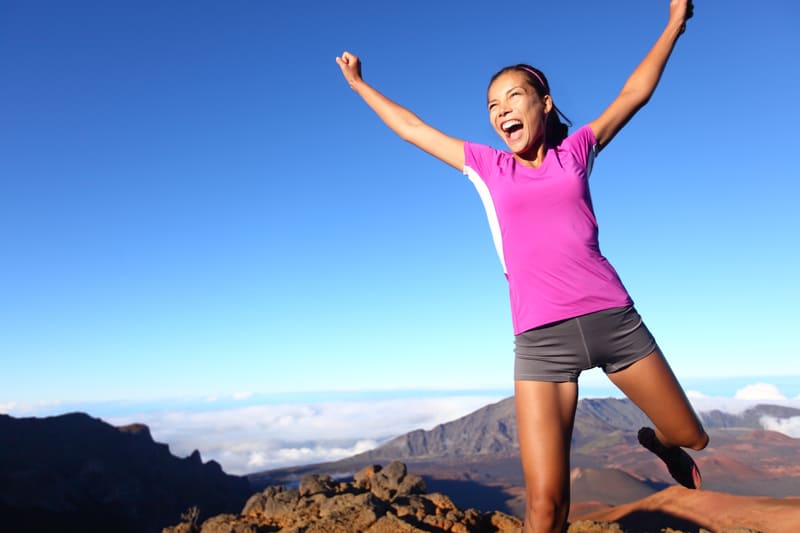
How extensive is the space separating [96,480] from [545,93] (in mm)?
66759

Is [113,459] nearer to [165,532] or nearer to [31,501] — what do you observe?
→ [31,501]

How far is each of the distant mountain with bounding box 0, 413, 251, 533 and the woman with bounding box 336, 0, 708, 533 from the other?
192 ft

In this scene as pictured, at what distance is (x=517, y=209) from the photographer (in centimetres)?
264

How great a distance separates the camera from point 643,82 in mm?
3043

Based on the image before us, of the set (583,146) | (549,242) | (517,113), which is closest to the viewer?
(549,242)

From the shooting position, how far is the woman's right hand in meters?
3.52

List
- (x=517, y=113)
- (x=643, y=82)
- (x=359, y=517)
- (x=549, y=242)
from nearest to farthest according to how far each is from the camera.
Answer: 1. (x=549, y=242)
2. (x=517, y=113)
3. (x=643, y=82)
4. (x=359, y=517)

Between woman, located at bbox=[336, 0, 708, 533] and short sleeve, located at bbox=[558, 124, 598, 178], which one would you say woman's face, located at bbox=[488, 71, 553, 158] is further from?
short sleeve, located at bbox=[558, 124, 598, 178]

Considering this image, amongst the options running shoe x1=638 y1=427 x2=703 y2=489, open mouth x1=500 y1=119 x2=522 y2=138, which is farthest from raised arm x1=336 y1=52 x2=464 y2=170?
running shoe x1=638 y1=427 x2=703 y2=489

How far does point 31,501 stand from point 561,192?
61713 mm

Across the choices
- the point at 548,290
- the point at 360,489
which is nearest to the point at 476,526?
the point at 360,489

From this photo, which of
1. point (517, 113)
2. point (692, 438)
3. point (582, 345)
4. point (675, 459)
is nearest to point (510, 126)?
point (517, 113)

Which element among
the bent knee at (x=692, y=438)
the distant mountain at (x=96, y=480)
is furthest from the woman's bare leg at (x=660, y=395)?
the distant mountain at (x=96, y=480)

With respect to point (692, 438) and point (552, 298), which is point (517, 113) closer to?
point (552, 298)
